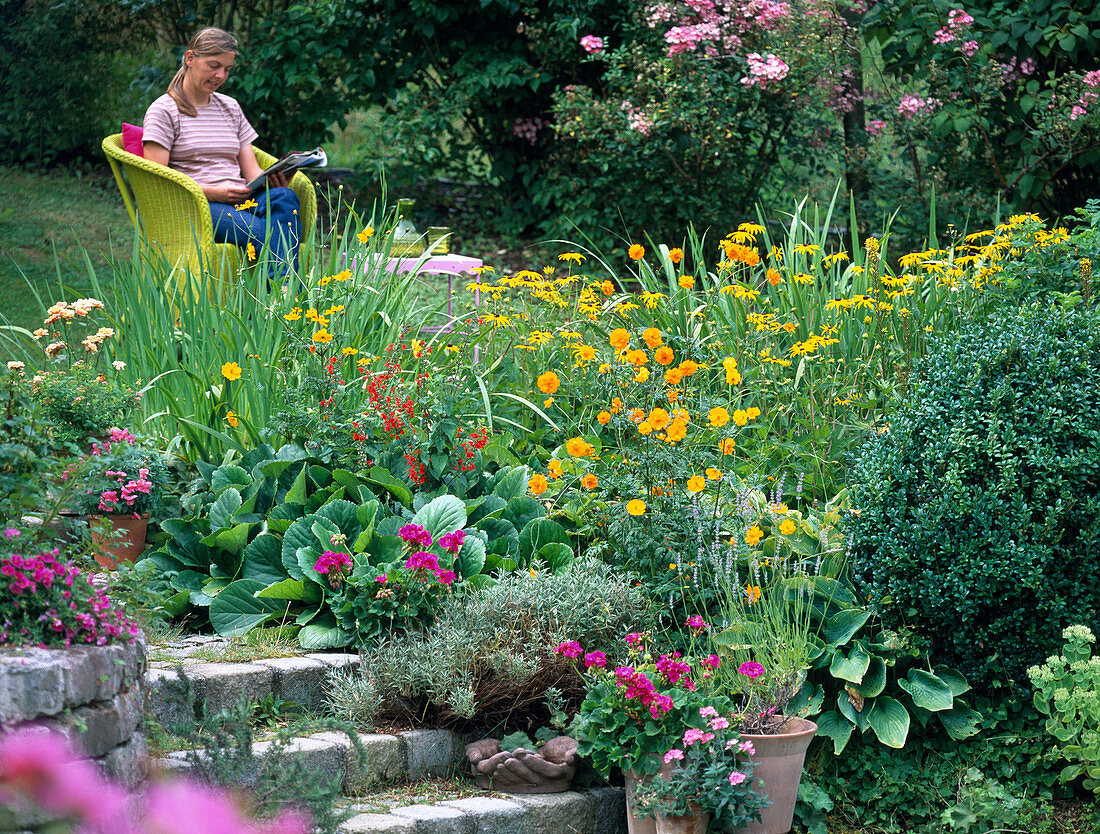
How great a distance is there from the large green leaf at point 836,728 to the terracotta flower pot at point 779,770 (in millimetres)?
225

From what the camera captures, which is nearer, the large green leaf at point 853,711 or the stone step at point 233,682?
the stone step at point 233,682

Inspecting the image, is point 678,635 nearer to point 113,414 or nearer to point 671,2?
point 113,414

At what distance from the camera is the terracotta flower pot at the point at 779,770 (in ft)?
8.18

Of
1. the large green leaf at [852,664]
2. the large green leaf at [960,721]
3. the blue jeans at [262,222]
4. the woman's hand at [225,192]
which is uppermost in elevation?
the woman's hand at [225,192]

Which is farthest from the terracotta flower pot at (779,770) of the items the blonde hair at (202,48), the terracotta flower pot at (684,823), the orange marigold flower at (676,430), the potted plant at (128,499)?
the blonde hair at (202,48)

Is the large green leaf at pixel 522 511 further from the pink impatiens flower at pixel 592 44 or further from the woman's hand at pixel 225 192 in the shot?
the pink impatiens flower at pixel 592 44

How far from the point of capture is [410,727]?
2684 mm

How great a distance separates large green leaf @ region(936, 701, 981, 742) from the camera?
2760 millimetres

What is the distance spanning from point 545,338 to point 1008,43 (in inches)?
169

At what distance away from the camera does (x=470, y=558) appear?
304 cm

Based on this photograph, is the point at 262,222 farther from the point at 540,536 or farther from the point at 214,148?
the point at 540,536

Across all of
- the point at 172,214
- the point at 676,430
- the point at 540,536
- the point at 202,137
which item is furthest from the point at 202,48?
the point at 676,430

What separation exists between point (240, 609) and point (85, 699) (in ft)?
3.43

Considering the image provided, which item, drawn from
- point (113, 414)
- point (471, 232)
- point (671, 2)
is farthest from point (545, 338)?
point (471, 232)
